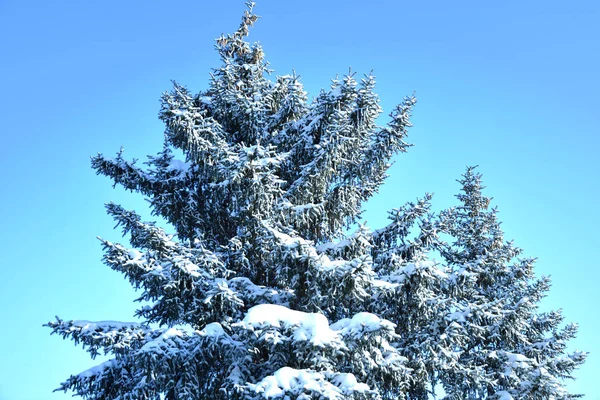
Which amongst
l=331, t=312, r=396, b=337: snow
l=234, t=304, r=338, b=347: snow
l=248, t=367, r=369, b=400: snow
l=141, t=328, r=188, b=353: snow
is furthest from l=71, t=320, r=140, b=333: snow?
l=331, t=312, r=396, b=337: snow

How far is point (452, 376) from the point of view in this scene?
11711 mm

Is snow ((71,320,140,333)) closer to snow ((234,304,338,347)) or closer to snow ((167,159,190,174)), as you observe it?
snow ((234,304,338,347))

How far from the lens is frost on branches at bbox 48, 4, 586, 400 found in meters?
8.48

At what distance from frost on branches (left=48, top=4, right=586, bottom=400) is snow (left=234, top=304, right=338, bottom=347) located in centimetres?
2

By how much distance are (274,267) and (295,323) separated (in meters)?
2.97

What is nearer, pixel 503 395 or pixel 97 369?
pixel 97 369

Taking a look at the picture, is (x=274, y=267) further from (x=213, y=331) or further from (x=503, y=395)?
(x=503, y=395)

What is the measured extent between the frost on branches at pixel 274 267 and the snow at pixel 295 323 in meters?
0.02

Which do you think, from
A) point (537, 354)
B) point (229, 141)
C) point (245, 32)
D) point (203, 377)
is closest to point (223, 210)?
point (229, 141)

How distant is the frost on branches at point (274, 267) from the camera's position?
848 centimetres

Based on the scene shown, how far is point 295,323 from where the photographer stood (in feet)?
26.7

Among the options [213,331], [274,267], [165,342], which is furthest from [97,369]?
[274,267]

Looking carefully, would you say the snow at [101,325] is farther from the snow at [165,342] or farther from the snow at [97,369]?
the snow at [165,342]

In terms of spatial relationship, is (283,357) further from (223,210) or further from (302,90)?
(302,90)
